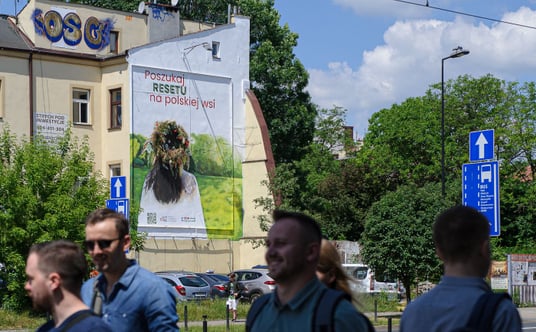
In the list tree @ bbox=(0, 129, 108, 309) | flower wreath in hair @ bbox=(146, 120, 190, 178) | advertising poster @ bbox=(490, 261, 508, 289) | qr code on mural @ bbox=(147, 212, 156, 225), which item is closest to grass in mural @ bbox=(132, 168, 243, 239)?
flower wreath in hair @ bbox=(146, 120, 190, 178)

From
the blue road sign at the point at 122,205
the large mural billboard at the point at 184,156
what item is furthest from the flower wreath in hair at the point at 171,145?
the blue road sign at the point at 122,205

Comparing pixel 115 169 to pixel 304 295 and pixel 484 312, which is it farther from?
pixel 484 312

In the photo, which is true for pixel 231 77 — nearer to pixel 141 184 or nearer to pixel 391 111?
Result: pixel 141 184

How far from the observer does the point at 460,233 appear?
4.59 meters

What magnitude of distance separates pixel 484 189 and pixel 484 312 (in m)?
14.0

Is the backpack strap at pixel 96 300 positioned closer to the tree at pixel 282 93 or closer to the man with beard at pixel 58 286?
the man with beard at pixel 58 286

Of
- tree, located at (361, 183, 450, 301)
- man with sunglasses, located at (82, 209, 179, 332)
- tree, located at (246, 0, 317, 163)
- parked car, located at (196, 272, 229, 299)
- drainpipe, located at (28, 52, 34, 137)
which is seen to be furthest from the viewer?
tree, located at (246, 0, 317, 163)

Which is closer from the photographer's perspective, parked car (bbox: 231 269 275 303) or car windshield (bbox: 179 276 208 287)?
parked car (bbox: 231 269 275 303)

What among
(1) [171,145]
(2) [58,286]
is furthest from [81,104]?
(2) [58,286]

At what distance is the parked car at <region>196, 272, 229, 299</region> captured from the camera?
38531 millimetres

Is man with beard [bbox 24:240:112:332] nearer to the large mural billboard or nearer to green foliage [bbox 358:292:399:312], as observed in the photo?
green foliage [bbox 358:292:399:312]

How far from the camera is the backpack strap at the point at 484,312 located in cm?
441

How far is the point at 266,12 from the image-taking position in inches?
2359

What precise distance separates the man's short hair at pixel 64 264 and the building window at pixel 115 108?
4354 cm
